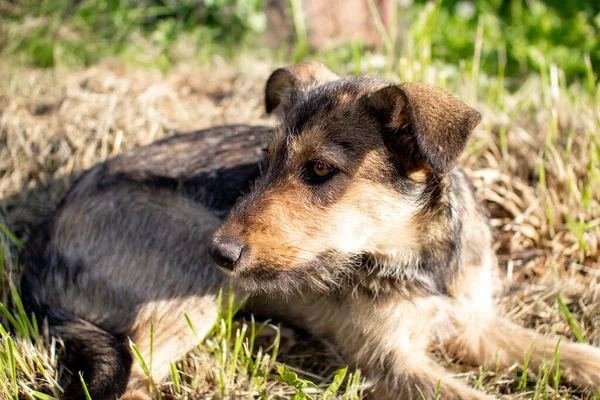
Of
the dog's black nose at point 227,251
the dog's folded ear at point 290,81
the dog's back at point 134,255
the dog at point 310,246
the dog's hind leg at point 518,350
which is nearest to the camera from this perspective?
the dog's black nose at point 227,251

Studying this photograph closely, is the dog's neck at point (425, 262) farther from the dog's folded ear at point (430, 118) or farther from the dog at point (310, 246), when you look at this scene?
the dog's folded ear at point (430, 118)

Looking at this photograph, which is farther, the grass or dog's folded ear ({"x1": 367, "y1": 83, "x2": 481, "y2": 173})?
the grass

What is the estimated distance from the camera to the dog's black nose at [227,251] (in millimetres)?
2879

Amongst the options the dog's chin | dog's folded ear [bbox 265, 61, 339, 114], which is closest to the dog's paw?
the dog's chin

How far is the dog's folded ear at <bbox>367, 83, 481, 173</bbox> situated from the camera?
2.76m

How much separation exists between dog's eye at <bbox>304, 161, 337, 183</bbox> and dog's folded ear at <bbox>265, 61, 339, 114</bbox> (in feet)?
2.26

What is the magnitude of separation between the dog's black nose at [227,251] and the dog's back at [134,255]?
2.85 feet

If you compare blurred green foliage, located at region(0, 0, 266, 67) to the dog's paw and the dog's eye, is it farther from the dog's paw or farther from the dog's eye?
the dog's eye

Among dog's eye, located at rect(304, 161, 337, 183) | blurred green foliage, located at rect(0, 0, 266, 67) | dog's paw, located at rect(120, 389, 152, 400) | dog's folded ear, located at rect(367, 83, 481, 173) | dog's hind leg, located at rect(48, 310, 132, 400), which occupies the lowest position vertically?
dog's paw, located at rect(120, 389, 152, 400)

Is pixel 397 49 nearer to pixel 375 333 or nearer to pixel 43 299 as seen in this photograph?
pixel 375 333

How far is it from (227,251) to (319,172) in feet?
1.92

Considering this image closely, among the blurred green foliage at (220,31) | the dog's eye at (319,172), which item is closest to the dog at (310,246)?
the dog's eye at (319,172)

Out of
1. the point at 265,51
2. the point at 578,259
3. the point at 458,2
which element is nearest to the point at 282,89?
the point at 578,259

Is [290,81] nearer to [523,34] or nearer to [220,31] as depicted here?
[220,31]
